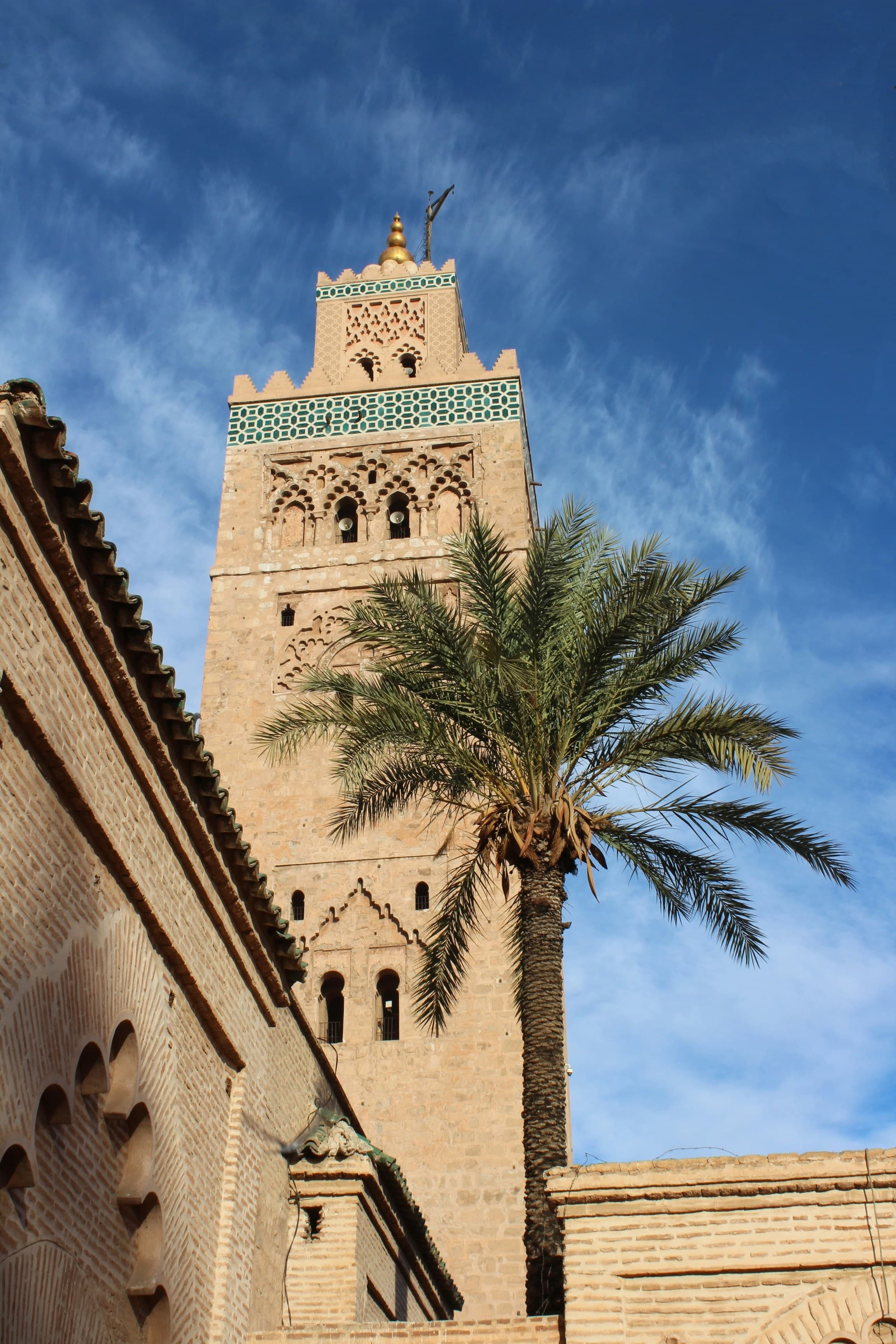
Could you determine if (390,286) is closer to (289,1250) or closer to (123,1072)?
(289,1250)

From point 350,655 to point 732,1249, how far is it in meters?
12.5

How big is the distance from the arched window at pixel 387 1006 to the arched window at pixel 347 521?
6.60m

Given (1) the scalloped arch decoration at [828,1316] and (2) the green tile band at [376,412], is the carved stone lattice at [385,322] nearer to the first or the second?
(2) the green tile band at [376,412]

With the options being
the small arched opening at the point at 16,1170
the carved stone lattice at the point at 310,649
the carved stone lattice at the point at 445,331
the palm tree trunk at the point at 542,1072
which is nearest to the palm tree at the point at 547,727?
the palm tree trunk at the point at 542,1072

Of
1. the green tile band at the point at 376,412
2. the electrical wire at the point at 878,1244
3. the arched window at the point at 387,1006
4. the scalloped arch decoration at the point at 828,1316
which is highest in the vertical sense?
the green tile band at the point at 376,412

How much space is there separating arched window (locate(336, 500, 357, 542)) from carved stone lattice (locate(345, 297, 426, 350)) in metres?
3.42

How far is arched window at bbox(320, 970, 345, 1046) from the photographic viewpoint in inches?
676

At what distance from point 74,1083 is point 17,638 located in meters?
2.20

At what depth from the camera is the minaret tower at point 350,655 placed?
15969 mm

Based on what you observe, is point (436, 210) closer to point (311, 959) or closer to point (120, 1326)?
point (311, 959)

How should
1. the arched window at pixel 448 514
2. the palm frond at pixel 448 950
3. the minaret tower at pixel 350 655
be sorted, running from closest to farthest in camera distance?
1. the palm frond at pixel 448 950
2. the minaret tower at pixel 350 655
3. the arched window at pixel 448 514

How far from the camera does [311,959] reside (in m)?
17.5

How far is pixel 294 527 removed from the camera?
2111cm

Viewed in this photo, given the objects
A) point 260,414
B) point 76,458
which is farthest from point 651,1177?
point 260,414
